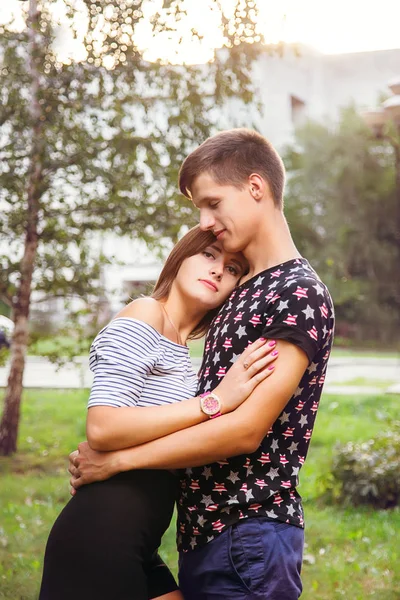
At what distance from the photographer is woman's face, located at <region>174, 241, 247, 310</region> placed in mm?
2084

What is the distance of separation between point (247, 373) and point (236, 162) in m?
0.55

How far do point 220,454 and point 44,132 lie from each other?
14.7ft

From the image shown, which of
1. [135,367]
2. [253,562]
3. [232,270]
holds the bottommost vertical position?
[253,562]

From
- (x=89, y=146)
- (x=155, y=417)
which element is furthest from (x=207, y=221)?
(x=89, y=146)

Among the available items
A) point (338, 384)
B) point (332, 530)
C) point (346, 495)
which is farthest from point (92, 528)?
point (338, 384)

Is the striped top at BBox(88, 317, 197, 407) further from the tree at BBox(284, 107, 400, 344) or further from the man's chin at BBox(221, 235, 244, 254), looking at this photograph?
the tree at BBox(284, 107, 400, 344)

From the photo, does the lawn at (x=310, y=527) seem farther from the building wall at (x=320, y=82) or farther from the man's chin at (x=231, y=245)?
the building wall at (x=320, y=82)

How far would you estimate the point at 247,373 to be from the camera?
5.85 ft

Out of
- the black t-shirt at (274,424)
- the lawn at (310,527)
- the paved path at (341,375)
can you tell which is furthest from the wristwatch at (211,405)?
the paved path at (341,375)

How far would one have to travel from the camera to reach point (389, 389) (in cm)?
1017

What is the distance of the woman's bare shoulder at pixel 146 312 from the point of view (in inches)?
77.8

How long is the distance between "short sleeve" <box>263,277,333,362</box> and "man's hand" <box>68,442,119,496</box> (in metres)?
0.46

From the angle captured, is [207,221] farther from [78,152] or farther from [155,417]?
[78,152]

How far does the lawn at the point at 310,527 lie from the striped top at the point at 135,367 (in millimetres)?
2063
